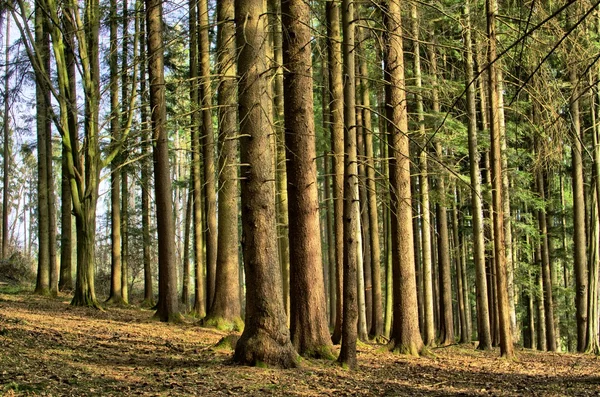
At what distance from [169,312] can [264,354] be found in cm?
647

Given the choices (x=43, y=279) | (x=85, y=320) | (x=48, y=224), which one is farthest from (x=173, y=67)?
(x=85, y=320)

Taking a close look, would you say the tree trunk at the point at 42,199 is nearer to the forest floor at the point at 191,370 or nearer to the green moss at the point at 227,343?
the forest floor at the point at 191,370

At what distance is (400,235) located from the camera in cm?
1099

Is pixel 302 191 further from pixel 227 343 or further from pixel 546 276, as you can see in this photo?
pixel 546 276

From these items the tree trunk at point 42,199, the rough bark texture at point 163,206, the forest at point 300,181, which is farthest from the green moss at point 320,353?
the tree trunk at point 42,199

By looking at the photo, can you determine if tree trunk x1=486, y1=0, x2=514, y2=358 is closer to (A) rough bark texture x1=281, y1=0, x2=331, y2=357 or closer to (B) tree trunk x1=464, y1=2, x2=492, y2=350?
(B) tree trunk x1=464, y1=2, x2=492, y2=350

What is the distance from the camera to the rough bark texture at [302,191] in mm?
8523

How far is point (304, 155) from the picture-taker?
862cm

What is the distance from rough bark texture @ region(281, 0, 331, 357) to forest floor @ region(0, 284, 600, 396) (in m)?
0.70

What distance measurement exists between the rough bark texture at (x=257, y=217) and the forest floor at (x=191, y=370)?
330 millimetres

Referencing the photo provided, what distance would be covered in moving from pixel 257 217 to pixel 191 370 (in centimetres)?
225

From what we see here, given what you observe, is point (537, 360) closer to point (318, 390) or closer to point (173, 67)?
point (318, 390)

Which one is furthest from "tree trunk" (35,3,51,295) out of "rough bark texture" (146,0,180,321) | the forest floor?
"rough bark texture" (146,0,180,321)

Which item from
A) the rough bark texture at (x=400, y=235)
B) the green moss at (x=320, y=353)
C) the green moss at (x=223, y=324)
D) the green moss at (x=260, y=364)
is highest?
the rough bark texture at (x=400, y=235)
